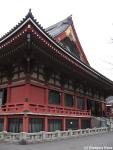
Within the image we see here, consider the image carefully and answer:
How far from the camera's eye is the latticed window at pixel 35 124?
16375mm

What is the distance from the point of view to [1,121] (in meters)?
18.3

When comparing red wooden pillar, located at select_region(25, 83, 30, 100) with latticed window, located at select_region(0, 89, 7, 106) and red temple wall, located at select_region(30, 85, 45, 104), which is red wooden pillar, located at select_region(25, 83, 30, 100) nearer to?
red temple wall, located at select_region(30, 85, 45, 104)

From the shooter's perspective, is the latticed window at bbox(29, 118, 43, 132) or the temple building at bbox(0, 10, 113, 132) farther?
the latticed window at bbox(29, 118, 43, 132)

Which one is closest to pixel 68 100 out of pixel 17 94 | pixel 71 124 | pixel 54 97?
pixel 71 124

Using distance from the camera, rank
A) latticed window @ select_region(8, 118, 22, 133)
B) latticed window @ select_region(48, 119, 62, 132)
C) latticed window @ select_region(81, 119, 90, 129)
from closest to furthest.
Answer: latticed window @ select_region(8, 118, 22, 133) < latticed window @ select_region(48, 119, 62, 132) < latticed window @ select_region(81, 119, 90, 129)

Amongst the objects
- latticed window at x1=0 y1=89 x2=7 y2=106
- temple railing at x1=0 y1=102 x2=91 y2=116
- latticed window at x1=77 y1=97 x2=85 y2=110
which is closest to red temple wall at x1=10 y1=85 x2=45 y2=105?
temple railing at x1=0 y1=102 x2=91 y2=116

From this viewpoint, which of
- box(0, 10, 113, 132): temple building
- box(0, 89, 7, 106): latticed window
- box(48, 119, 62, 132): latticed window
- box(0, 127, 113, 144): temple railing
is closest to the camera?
box(0, 127, 113, 144): temple railing

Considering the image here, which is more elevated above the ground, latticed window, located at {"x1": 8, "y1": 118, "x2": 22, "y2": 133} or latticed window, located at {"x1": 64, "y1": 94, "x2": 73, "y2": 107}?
latticed window, located at {"x1": 64, "y1": 94, "x2": 73, "y2": 107}

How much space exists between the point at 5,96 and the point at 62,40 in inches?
437

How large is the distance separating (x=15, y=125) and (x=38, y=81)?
392 cm

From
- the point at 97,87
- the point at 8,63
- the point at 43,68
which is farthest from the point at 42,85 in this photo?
the point at 97,87

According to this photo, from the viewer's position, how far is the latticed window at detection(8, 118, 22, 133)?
16.5 metres

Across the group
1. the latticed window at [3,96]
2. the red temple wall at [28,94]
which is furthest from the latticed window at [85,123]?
the latticed window at [3,96]

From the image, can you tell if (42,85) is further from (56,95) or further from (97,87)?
(97,87)
